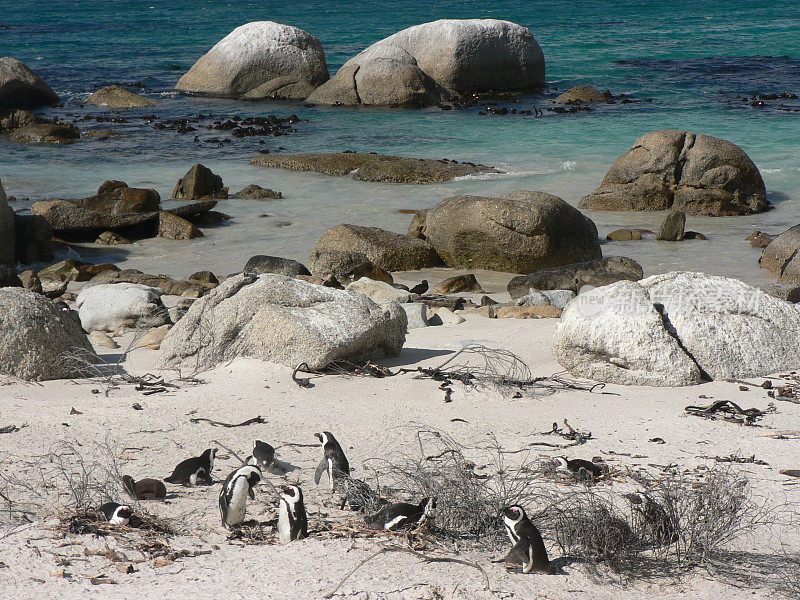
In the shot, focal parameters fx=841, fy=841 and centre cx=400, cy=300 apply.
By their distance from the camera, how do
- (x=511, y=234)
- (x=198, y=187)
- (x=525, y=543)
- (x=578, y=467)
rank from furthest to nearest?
(x=198, y=187) → (x=511, y=234) → (x=578, y=467) → (x=525, y=543)

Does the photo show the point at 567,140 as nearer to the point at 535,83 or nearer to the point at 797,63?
the point at 535,83

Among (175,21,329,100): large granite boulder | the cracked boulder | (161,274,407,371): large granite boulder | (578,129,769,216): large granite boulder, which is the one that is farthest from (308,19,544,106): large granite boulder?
the cracked boulder

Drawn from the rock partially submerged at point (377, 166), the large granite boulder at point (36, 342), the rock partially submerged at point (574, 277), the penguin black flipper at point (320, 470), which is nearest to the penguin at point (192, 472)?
the penguin black flipper at point (320, 470)

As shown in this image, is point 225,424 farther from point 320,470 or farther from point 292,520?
point 292,520

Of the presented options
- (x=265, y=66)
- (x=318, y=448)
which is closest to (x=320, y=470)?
(x=318, y=448)

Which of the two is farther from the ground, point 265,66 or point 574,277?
point 265,66

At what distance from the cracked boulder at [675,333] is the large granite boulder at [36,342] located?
3.27 metres

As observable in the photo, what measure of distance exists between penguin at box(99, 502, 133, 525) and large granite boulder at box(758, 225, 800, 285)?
866 centimetres

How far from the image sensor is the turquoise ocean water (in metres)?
12.5

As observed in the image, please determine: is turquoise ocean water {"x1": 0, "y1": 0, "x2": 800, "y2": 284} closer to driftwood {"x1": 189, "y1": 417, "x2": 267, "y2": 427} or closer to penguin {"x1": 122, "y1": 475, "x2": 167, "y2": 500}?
driftwood {"x1": 189, "y1": 417, "x2": 267, "y2": 427}

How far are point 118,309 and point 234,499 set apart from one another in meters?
4.80

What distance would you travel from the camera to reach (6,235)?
10.8 meters

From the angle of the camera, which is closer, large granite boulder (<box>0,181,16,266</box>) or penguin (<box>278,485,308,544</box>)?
penguin (<box>278,485,308,544</box>)

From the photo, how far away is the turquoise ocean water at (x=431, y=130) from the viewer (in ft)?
41.2
